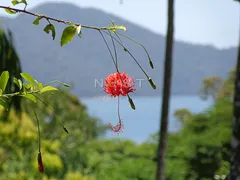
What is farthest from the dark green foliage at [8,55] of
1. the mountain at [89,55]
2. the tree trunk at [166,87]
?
the mountain at [89,55]

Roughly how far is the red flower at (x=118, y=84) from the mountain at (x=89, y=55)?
31987 mm

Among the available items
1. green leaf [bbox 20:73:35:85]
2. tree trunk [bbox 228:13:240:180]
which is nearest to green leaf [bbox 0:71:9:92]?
green leaf [bbox 20:73:35:85]

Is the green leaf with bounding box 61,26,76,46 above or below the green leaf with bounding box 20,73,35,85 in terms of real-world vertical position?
above

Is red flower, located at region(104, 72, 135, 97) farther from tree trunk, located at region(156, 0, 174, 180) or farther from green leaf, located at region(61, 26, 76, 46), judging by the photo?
tree trunk, located at region(156, 0, 174, 180)

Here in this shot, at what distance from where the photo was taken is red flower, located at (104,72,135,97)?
0.91 meters

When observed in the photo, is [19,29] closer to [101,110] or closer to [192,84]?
[192,84]

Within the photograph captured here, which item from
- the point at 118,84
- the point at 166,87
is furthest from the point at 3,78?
the point at 166,87

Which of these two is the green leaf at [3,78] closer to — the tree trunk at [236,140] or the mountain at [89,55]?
the tree trunk at [236,140]

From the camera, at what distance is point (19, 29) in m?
53.5

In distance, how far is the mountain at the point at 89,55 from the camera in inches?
1848

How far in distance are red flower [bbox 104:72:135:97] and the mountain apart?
105 feet

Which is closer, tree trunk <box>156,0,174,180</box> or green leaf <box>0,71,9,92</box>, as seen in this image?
green leaf <box>0,71,9,92</box>

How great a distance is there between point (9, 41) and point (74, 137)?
7777 mm

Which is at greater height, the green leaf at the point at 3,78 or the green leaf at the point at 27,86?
the green leaf at the point at 3,78
